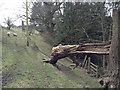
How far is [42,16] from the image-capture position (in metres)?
16.0

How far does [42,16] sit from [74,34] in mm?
5781

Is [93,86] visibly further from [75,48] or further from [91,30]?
[91,30]

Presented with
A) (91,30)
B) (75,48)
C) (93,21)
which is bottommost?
(75,48)

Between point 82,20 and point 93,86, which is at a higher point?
point 82,20

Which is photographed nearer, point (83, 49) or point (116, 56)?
point (116, 56)

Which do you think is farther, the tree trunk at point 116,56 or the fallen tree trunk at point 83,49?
the fallen tree trunk at point 83,49

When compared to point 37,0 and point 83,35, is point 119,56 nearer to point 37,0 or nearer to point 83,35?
point 83,35

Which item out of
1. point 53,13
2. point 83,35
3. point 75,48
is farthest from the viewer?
point 53,13

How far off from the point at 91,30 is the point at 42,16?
7185mm

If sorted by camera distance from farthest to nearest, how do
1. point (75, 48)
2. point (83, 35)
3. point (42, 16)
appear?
point (42, 16) < point (83, 35) < point (75, 48)

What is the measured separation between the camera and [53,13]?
56.4 ft

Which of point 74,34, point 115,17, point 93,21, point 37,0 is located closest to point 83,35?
point 74,34

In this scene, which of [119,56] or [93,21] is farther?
[93,21]

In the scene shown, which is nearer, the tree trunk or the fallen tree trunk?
the tree trunk
